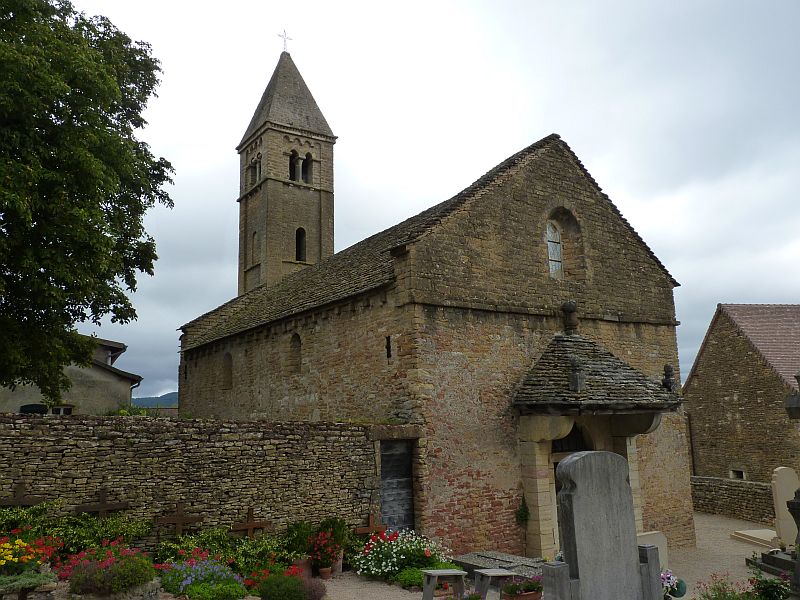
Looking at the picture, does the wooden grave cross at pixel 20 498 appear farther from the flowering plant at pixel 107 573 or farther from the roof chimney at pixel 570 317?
the roof chimney at pixel 570 317

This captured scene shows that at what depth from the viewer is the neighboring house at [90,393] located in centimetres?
2195

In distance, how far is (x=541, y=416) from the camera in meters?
13.9

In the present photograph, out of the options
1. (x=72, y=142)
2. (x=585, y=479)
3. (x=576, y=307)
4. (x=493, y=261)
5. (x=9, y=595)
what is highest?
(x=72, y=142)

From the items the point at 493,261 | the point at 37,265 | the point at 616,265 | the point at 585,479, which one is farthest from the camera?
the point at 616,265

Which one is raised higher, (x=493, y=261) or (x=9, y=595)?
(x=493, y=261)

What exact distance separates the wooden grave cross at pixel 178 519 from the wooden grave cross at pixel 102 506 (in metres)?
0.71

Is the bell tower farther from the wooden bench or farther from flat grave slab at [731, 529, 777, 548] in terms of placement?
the wooden bench

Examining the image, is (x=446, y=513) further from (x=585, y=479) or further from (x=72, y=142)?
(x=72, y=142)

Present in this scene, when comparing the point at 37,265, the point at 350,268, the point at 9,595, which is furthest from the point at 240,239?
the point at 9,595

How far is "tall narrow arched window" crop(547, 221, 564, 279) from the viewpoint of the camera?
16547 mm

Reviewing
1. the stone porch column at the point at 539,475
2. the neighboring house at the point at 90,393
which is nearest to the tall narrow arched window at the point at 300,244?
the neighboring house at the point at 90,393

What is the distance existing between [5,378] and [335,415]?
24.1 feet

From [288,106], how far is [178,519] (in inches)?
1078

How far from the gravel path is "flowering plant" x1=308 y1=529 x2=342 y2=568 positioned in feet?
1.18
